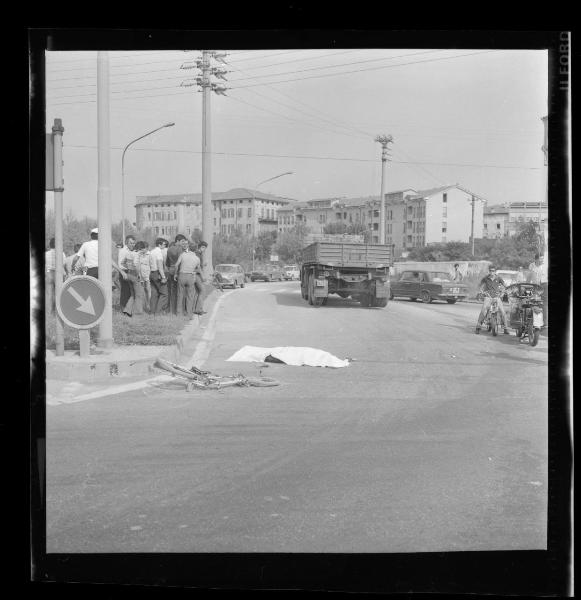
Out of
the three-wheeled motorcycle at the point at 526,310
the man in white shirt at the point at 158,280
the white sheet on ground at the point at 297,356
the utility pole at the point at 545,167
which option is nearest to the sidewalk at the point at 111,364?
the man in white shirt at the point at 158,280

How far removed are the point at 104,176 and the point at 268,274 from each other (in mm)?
1153

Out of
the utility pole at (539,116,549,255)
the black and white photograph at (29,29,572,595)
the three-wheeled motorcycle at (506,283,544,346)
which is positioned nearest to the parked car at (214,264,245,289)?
the black and white photograph at (29,29,572,595)

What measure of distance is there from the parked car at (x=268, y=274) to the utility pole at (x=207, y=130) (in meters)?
0.29

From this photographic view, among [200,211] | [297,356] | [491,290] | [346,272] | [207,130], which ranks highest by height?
[207,130]

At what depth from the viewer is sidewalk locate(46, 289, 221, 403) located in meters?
3.98

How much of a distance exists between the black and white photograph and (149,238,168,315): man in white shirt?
0.02 m

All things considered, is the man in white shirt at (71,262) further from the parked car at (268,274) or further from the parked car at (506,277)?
the parked car at (506,277)

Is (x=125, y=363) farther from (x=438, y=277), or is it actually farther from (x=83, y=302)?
(x=438, y=277)

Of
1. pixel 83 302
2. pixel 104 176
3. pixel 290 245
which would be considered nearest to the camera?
pixel 104 176

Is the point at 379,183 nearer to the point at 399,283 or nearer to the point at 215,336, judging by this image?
the point at 399,283

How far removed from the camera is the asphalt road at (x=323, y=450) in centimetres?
367

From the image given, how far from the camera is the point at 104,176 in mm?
4086

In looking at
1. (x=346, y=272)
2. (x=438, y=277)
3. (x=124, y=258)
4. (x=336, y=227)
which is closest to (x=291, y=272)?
(x=346, y=272)

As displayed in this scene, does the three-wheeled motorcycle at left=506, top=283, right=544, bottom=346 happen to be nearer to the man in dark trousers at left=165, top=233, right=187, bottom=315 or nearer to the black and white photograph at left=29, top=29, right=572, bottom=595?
the black and white photograph at left=29, top=29, right=572, bottom=595
